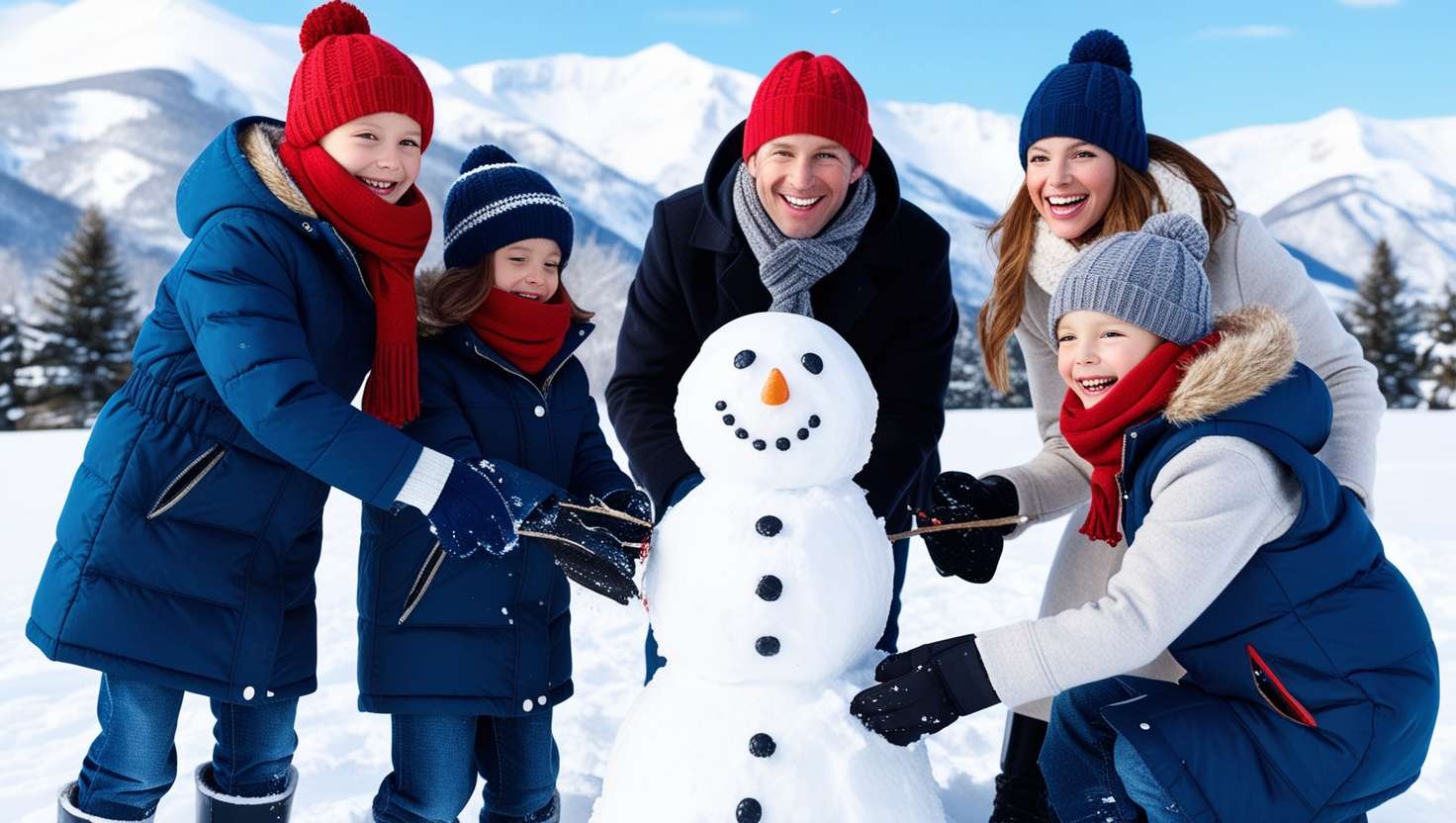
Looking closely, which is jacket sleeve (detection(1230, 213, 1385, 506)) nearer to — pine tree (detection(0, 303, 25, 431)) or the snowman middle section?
the snowman middle section

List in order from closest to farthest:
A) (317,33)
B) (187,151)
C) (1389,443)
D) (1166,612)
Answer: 1. (1166,612)
2. (317,33)
3. (1389,443)
4. (187,151)

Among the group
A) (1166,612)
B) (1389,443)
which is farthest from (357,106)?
(1389,443)

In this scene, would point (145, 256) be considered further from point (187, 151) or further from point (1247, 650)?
point (1247, 650)

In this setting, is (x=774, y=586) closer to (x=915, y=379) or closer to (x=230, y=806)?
(x=915, y=379)

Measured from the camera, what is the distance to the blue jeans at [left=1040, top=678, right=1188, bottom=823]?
228cm

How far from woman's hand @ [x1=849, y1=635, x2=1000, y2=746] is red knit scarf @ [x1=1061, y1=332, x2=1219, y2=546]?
0.49m

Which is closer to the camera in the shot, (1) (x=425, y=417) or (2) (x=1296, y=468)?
(2) (x=1296, y=468)

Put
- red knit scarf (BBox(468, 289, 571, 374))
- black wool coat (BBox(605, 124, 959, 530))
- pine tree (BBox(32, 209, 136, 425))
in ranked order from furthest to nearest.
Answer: pine tree (BBox(32, 209, 136, 425))
black wool coat (BBox(605, 124, 959, 530))
red knit scarf (BBox(468, 289, 571, 374))

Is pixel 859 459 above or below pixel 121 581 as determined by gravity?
above

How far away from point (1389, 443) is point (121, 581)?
12.0 meters

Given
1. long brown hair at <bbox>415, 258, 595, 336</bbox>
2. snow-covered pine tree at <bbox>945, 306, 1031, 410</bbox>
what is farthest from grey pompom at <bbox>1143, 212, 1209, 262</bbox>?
snow-covered pine tree at <bbox>945, 306, 1031, 410</bbox>

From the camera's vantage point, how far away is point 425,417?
8.23 feet

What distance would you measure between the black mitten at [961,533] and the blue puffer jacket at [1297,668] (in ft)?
1.55

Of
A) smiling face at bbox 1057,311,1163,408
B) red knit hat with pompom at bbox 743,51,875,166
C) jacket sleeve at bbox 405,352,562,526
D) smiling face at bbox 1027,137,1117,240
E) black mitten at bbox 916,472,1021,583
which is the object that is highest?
red knit hat with pompom at bbox 743,51,875,166
